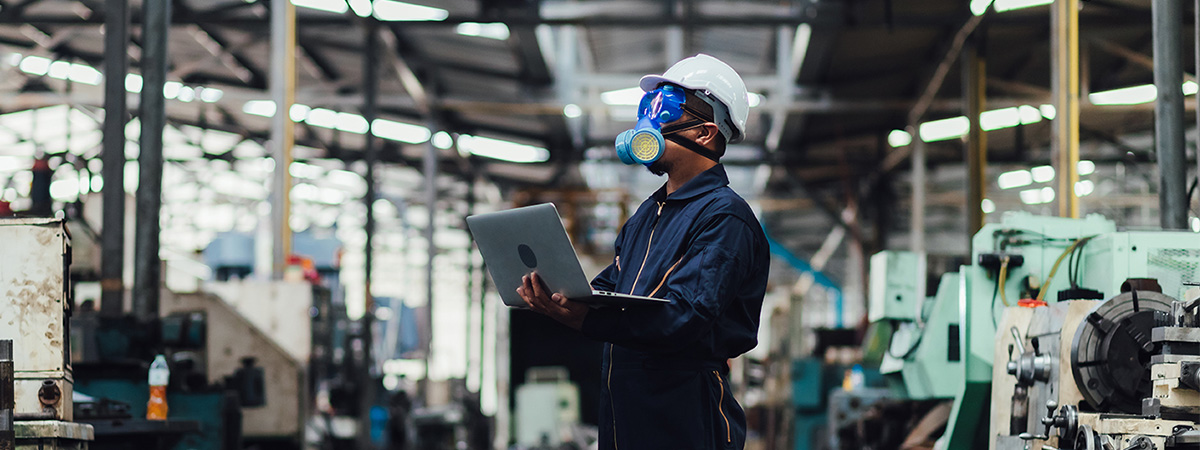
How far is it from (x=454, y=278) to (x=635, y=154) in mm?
28124

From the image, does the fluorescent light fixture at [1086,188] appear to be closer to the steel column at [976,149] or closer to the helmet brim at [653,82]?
the steel column at [976,149]

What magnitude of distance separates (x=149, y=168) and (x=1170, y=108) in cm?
526

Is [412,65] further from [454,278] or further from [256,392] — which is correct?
[454,278]

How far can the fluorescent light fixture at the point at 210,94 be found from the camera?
1641 centimetres

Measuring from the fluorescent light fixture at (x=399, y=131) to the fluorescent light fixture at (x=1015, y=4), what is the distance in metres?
9.12

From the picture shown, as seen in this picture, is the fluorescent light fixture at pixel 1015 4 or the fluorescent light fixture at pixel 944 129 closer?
the fluorescent light fixture at pixel 1015 4

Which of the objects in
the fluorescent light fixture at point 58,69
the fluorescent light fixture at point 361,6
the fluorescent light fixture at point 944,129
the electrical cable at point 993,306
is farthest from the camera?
the fluorescent light fixture at point 58,69

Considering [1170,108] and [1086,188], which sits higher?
[1086,188]

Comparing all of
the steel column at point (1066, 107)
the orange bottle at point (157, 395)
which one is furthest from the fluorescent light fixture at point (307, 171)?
the orange bottle at point (157, 395)

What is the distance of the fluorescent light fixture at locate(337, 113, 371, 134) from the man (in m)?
16.0

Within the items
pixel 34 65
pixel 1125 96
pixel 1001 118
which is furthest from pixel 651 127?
pixel 34 65

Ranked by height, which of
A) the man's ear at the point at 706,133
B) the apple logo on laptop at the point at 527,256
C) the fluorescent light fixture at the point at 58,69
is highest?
the fluorescent light fixture at the point at 58,69

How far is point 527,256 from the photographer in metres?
2.74

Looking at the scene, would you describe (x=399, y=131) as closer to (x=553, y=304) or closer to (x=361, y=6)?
(x=361, y=6)
